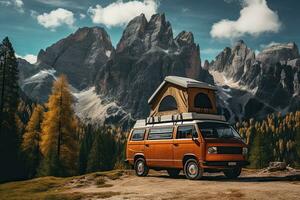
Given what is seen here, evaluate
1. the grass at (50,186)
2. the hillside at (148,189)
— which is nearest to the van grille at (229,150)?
the hillside at (148,189)

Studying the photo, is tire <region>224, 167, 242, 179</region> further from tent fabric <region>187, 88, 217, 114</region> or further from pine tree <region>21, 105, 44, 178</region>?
pine tree <region>21, 105, 44, 178</region>

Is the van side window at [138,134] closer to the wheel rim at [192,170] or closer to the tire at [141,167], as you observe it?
the tire at [141,167]

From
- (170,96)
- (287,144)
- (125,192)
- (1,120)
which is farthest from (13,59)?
(287,144)

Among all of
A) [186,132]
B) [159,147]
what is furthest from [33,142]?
[186,132]

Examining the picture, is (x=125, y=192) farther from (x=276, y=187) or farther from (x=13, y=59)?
(x=13, y=59)

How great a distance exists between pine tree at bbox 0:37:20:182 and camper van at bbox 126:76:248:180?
2940cm

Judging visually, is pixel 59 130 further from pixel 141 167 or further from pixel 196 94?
pixel 196 94

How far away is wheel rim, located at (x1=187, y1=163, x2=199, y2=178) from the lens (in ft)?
58.9

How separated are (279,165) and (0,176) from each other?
36.7m

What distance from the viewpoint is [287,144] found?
154 metres

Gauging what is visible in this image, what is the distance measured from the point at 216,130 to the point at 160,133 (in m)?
3.22

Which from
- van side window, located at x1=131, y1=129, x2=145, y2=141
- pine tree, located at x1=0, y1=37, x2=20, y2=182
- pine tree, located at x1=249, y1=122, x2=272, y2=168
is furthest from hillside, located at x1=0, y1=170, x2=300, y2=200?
pine tree, located at x1=249, y1=122, x2=272, y2=168

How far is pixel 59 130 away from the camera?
140ft

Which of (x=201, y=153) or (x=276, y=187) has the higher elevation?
(x=201, y=153)
